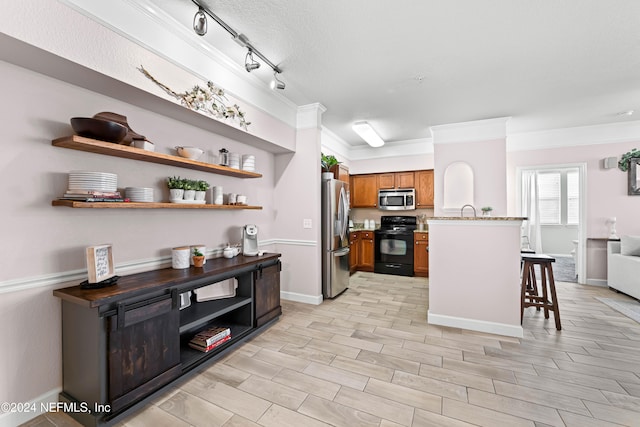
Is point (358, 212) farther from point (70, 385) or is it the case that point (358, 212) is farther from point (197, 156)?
point (70, 385)

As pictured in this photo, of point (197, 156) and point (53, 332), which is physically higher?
point (197, 156)

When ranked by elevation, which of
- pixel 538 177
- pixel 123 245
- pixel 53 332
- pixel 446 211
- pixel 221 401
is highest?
pixel 538 177

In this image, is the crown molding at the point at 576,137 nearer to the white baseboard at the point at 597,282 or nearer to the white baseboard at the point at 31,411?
the white baseboard at the point at 597,282

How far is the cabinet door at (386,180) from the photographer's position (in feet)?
19.7

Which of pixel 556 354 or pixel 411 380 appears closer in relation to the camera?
pixel 411 380

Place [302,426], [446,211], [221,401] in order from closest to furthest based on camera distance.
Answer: [302,426] < [221,401] < [446,211]

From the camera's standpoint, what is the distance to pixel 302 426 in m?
1.63

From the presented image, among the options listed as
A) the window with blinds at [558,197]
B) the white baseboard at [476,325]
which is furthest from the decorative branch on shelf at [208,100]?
the window with blinds at [558,197]

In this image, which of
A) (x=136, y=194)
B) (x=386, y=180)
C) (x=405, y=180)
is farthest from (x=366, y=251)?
(x=136, y=194)

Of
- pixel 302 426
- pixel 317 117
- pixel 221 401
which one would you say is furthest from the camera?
pixel 317 117

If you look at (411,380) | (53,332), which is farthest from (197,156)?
(411,380)

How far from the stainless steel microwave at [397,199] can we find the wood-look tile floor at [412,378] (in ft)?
9.83

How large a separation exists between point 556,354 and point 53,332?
406 centimetres

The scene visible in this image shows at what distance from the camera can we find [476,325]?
296 centimetres
